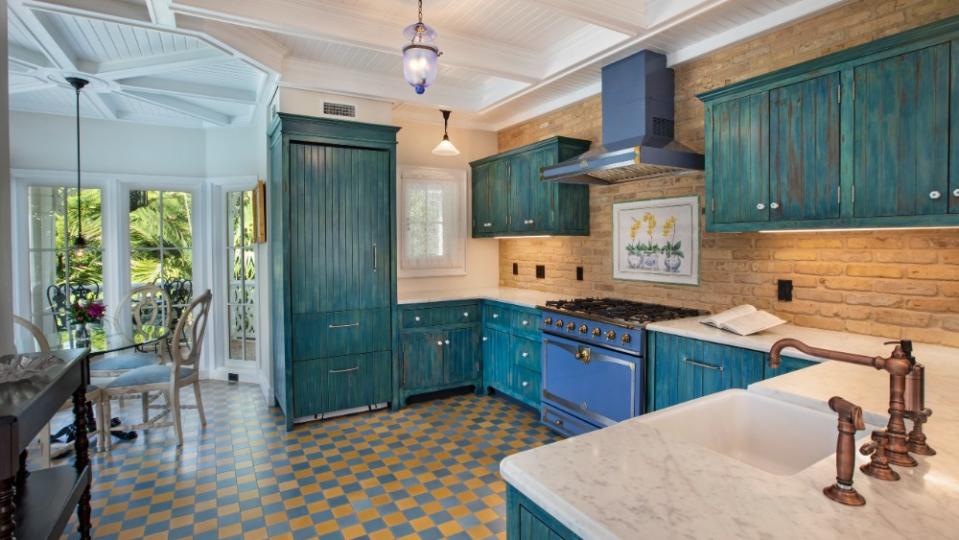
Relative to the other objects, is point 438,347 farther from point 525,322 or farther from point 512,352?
point 525,322

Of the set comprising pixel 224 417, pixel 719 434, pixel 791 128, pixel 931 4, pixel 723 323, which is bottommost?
pixel 224 417

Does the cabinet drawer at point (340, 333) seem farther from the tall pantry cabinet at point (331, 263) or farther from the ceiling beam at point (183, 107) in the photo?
the ceiling beam at point (183, 107)

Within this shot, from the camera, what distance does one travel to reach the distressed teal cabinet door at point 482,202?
16.0 feet

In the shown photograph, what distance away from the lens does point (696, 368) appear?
105 inches

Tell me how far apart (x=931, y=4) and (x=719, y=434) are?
2.23 meters

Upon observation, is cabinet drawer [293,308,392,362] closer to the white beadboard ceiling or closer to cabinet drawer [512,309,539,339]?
cabinet drawer [512,309,539,339]

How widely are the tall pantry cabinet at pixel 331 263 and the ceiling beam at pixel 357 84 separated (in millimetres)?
253

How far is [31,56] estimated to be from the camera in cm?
343

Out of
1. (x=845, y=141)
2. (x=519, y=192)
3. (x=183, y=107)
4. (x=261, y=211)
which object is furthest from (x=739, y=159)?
(x=183, y=107)

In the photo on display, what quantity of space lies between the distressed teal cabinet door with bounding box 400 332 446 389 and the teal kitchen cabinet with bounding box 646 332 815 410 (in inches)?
77.7

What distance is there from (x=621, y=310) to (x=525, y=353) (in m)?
1.02

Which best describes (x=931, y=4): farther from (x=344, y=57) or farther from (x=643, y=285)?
(x=344, y=57)

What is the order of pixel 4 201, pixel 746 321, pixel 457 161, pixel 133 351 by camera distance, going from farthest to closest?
pixel 457 161 < pixel 133 351 < pixel 746 321 < pixel 4 201

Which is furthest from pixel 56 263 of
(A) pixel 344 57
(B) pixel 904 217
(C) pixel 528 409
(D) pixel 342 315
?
(B) pixel 904 217
